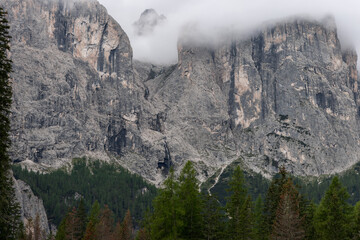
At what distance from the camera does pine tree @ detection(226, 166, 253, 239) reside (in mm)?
57562

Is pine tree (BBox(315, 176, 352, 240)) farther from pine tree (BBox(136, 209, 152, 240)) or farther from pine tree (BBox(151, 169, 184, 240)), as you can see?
pine tree (BBox(136, 209, 152, 240))

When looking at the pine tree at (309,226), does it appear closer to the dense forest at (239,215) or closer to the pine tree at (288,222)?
the dense forest at (239,215)

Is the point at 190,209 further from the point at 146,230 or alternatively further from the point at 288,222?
the point at 146,230

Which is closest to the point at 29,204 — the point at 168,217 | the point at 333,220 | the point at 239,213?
the point at 239,213

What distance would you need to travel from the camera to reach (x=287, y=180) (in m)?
58.9

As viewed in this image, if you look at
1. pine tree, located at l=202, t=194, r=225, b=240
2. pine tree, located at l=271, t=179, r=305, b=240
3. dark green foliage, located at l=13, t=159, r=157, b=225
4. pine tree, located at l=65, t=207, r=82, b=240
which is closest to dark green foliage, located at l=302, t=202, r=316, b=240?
pine tree, located at l=271, t=179, r=305, b=240

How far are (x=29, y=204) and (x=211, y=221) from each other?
12215 cm

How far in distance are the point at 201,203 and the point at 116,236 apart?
4086 cm

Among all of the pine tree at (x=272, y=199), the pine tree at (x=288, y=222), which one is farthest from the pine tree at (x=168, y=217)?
the pine tree at (x=272, y=199)

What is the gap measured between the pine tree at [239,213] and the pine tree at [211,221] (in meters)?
4.65

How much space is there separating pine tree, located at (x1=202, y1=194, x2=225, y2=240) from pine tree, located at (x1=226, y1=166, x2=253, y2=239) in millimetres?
4646

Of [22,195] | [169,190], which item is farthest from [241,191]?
[22,195]

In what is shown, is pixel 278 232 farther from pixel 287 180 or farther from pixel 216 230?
pixel 287 180

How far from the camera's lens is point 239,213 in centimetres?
5975
